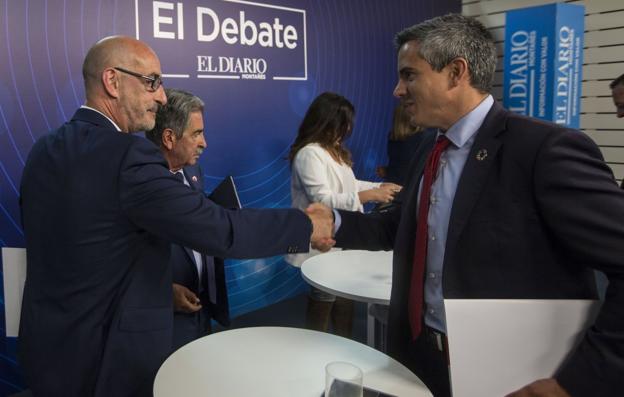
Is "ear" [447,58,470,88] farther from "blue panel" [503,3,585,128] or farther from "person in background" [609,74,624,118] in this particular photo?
"blue panel" [503,3,585,128]

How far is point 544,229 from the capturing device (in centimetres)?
125

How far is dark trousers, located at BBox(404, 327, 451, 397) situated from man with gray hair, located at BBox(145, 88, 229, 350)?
93cm

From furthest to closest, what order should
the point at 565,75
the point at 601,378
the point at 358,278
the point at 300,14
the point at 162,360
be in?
the point at 565,75, the point at 300,14, the point at 358,278, the point at 162,360, the point at 601,378

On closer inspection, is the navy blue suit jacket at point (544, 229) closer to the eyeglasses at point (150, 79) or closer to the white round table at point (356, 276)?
the white round table at point (356, 276)

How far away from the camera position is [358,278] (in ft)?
7.89

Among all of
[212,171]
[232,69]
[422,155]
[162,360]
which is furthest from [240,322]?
[422,155]

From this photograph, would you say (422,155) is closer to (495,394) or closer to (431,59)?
(431,59)

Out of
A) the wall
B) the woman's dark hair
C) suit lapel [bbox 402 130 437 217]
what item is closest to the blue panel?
the wall

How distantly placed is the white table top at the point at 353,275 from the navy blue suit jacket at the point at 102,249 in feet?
2.28

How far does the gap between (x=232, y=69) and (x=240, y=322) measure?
1.93m

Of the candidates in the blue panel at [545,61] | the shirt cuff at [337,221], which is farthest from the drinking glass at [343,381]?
the blue panel at [545,61]

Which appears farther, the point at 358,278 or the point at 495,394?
the point at 358,278

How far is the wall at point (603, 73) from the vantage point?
5.59 meters

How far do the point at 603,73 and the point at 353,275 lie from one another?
4.73 metres
